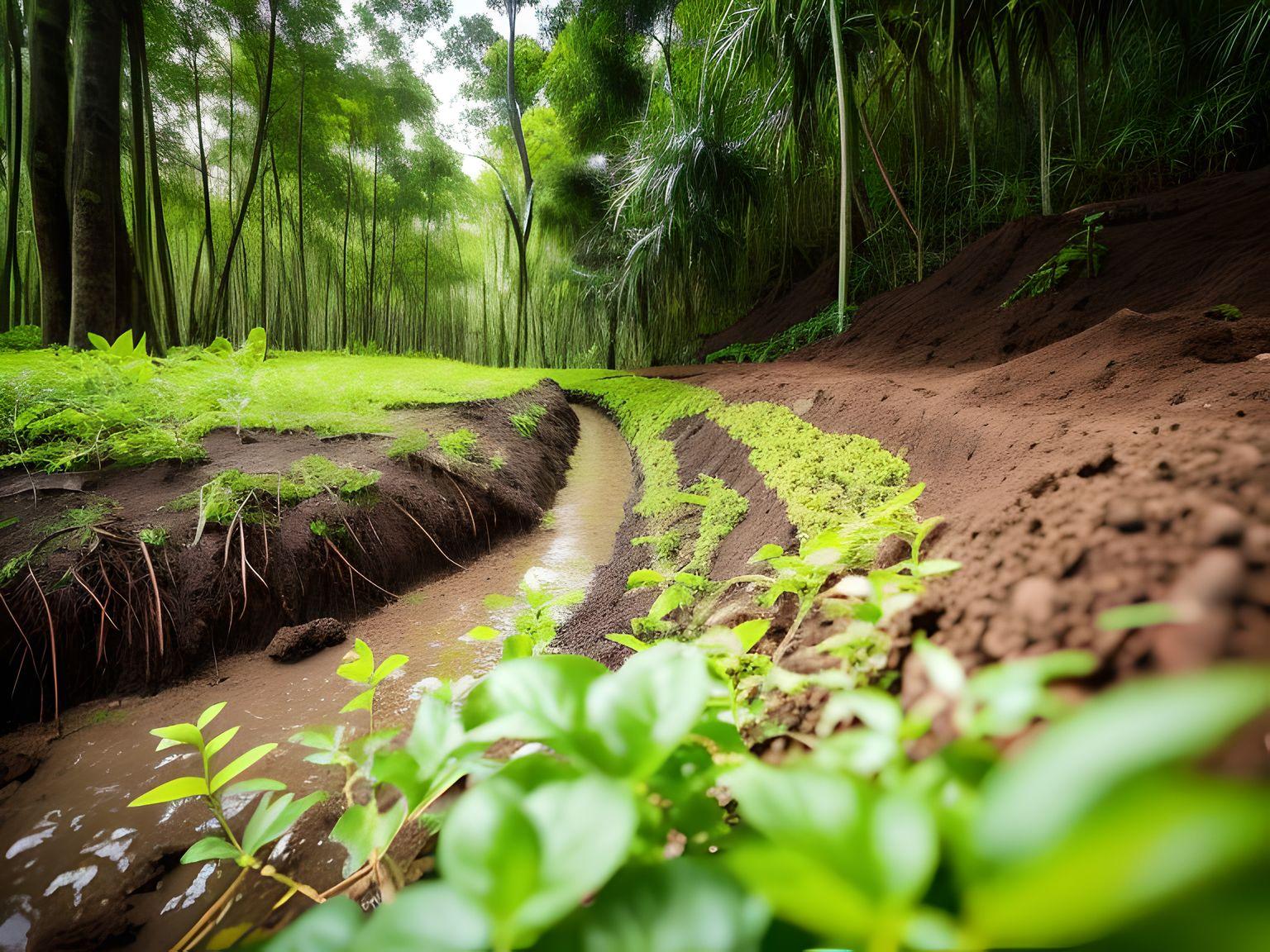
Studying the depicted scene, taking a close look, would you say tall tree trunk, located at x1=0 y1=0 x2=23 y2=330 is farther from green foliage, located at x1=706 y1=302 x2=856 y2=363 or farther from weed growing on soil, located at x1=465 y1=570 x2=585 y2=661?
green foliage, located at x1=706 y1=302 x2=856 y2=363

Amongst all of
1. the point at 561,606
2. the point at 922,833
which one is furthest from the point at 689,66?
the point at 922,833

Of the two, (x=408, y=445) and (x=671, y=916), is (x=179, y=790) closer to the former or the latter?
(x=671, y=916)

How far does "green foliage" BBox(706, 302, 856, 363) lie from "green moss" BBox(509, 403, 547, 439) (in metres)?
3.36

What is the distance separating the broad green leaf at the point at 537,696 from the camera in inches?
13.8

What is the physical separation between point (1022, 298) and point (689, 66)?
8.57 metres

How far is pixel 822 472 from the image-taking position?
6.32 feet

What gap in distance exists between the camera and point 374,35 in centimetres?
1013

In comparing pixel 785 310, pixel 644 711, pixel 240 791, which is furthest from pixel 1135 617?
pixel 785 310

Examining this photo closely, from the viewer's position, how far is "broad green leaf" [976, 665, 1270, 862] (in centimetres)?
15

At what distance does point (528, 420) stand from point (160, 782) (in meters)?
3.61

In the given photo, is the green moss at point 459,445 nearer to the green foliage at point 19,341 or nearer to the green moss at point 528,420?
the green moss at point 528,420

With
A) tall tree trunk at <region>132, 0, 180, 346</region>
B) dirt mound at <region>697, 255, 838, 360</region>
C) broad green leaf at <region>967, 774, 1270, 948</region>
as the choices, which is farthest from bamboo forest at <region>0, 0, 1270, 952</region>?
dirt mound at <region>697, 255, 838, 360</region>

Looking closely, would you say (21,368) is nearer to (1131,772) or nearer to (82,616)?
(82,616)

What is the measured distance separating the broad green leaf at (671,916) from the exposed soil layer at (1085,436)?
1.13 feet
